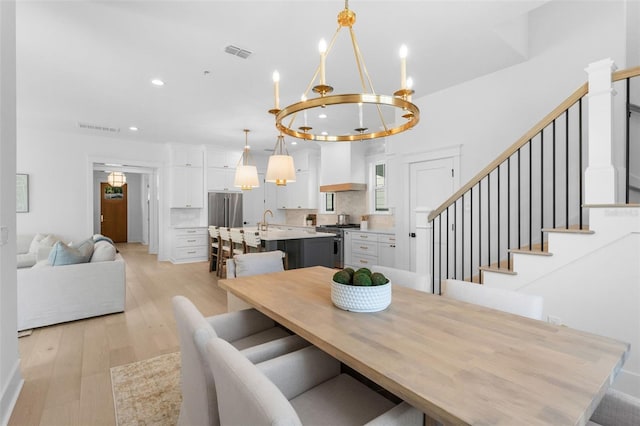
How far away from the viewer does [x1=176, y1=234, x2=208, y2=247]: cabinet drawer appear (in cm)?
711

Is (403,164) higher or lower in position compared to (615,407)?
higher

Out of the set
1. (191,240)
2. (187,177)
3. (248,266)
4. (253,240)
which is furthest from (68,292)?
(187,177)

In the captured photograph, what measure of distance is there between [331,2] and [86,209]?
633 cm

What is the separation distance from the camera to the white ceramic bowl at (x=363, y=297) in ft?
5.03

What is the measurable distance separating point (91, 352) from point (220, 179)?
211 inches

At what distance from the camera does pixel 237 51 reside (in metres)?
2.91

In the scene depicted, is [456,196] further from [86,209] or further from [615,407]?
[86,209]

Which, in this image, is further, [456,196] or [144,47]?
[456,196]

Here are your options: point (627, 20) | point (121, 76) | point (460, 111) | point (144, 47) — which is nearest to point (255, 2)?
point (144, 47)

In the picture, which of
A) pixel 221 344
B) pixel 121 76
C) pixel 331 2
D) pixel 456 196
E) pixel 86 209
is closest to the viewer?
pixel 221 344

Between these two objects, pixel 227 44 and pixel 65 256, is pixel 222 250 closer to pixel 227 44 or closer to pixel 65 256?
pixel 65 256

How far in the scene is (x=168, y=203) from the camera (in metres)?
7.20

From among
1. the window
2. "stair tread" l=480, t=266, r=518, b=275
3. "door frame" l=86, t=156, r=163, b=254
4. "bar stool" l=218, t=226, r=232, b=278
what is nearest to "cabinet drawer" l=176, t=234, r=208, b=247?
"door frame" l=86, t=156, r=163, b=254

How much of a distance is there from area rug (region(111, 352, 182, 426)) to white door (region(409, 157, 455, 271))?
321 centimetres
